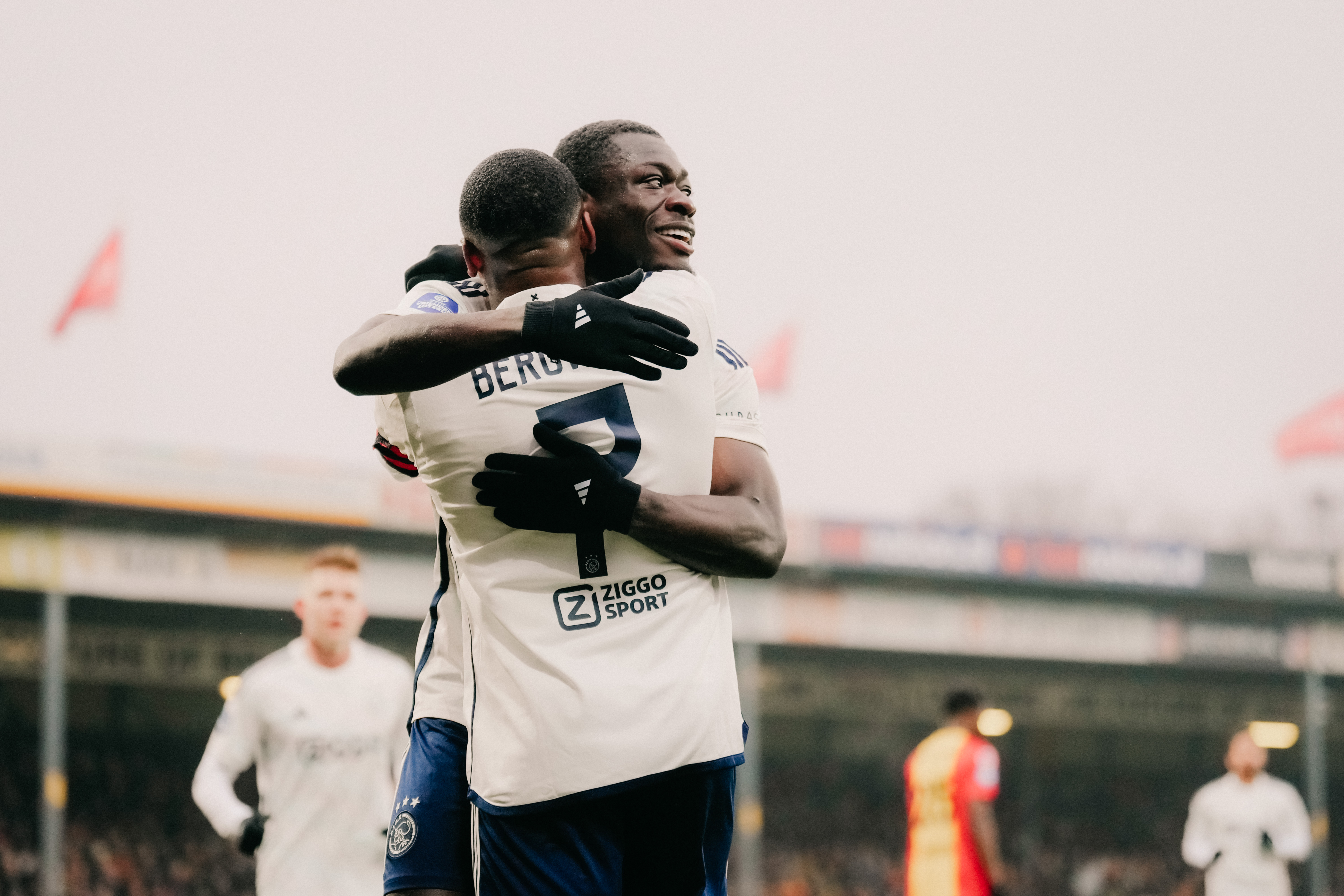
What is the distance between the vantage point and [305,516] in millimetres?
21141

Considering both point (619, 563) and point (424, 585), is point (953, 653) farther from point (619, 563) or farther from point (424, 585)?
point (619, 563)

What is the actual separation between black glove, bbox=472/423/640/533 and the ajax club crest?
27.5 inches

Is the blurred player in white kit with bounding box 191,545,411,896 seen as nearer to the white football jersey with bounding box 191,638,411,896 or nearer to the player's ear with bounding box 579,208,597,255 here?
the white football jersey with bounding box 191,638,411,896

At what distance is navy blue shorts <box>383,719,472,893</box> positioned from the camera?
274cm

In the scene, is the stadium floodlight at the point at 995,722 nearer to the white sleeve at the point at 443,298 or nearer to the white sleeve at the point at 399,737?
the white sleeve at the point at 399,737

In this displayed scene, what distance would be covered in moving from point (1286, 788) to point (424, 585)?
49.1ft

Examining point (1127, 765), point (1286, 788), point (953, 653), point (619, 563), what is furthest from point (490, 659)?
point (1127, 765)

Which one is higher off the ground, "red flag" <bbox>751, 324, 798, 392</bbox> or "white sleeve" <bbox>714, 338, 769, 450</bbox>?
"red flag" <bbox>751, 324, 798, 392</bbox>

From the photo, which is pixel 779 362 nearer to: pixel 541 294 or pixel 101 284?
pixel 101 284

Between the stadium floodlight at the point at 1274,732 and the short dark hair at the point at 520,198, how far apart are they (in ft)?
94.7

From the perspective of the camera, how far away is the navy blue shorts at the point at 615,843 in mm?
2426

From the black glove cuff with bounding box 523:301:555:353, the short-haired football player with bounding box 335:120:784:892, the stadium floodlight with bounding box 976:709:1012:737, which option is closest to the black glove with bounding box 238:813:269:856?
the short-haired football player with bounding box 335:120:784:892

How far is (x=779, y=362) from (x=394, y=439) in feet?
71.9

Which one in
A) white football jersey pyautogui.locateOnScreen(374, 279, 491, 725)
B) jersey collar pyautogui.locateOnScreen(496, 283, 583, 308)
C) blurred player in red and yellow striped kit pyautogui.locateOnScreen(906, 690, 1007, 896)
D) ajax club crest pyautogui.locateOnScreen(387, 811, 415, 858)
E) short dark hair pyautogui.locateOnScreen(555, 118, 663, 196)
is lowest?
blurred player in red and yellow striped kit pyautogui.locateOnScreen(906, 690, 1007, 896)
